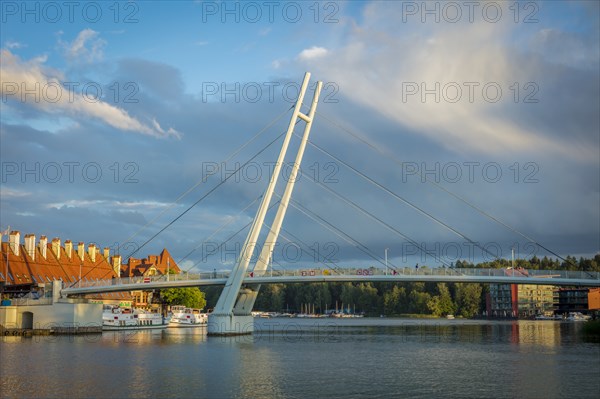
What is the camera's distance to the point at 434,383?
120ft

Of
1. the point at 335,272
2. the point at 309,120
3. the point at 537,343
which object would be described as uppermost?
the point at 309,120

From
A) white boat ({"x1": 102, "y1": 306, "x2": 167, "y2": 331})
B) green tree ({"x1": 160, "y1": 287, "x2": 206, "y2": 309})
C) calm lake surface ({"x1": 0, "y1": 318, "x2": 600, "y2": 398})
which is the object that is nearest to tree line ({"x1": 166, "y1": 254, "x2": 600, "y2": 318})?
green tree ({"x1": 160, "y1": 287, "x2": 206, "y2": 309})

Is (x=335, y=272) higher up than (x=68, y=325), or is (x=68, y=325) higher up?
(x=335, y=272)

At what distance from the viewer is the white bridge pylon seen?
66.0 m

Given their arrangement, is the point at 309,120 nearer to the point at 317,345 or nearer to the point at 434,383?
the point at 317,345

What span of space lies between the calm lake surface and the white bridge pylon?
19.0 feet

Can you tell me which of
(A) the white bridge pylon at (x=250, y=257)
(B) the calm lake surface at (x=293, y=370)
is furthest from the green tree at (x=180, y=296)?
(B) the calm lake surface at (x=293, y=370)

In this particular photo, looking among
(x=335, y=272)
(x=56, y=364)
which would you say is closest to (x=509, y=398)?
(x=56, y=364)

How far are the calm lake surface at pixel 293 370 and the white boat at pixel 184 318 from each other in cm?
4438

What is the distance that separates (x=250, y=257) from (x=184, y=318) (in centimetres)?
4570

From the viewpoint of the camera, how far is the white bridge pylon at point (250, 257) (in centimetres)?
Answer: 6600

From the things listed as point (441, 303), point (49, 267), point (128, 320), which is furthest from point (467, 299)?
point (49, 267)

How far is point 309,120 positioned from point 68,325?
111ft

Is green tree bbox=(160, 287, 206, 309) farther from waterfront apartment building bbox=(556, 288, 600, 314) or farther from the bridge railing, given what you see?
waterfront apartment building bbox=(556, 288, 600, 314)
